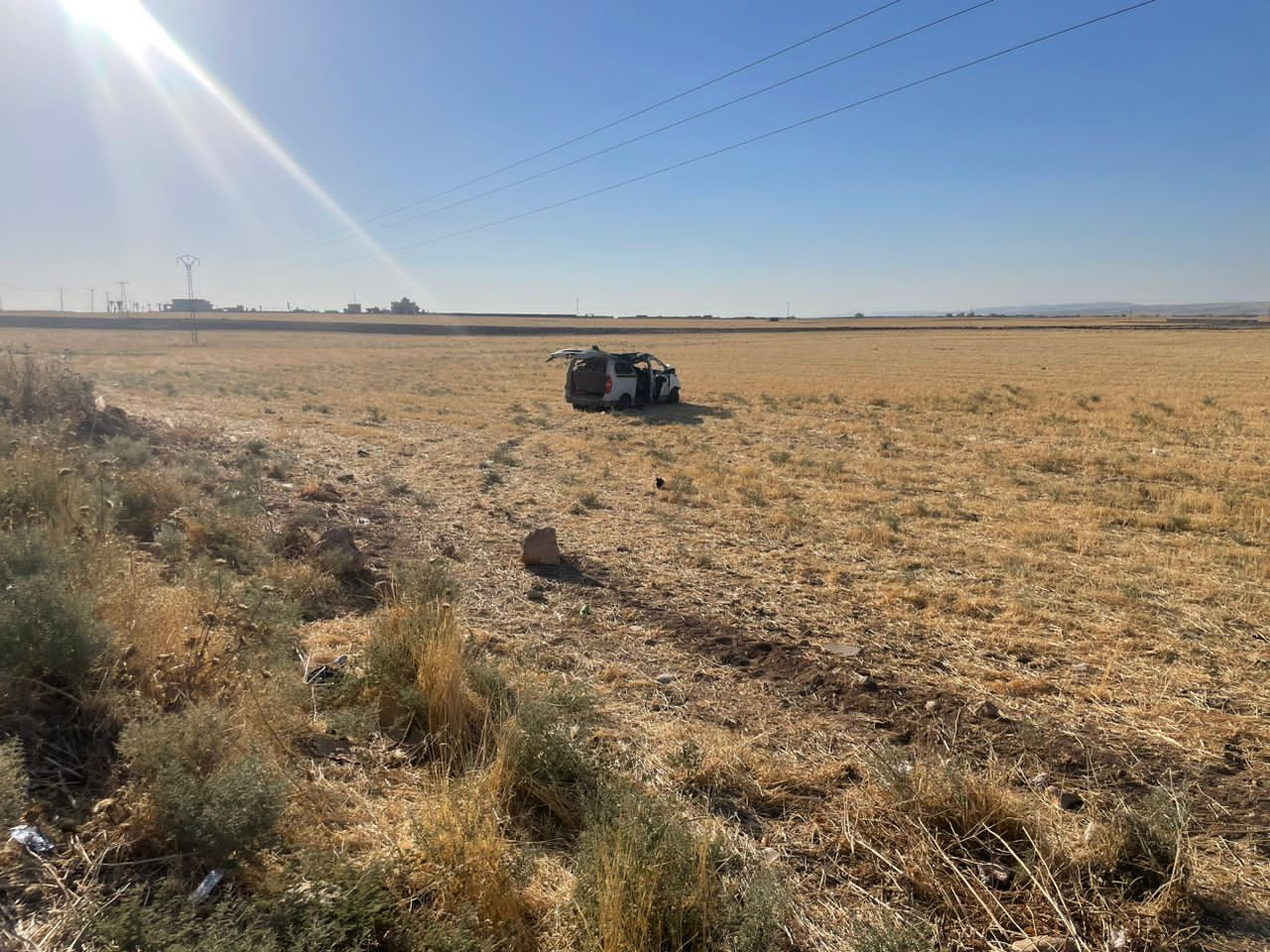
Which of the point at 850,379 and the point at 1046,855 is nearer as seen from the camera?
the point at 1046,855

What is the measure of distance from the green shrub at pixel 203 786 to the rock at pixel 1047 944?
9.93 ft

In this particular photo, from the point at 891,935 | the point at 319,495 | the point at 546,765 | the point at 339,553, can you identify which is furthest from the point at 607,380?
the point at 891,935

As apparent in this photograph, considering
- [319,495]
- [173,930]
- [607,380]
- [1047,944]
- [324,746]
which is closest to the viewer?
[173,930]

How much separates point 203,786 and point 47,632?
143cm

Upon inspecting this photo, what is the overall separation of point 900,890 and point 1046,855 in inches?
28.3

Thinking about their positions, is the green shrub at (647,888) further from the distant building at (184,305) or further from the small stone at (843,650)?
the distant building at (184,305)

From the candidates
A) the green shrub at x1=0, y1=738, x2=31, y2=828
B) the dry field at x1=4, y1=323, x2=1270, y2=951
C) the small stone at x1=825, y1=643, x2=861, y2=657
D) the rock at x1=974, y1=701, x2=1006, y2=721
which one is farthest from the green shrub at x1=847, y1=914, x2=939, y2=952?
the green shrub at x1=0, y1=738, x2=31, y2=828

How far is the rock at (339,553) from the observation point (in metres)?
7.07

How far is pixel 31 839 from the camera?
278 cm

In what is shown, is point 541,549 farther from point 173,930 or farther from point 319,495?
point 173,930

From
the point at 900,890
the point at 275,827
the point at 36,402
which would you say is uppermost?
the point at 36,402

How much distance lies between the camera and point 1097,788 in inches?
158

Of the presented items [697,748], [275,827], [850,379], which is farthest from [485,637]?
[850,379]

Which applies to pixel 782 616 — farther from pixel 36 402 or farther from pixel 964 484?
pixel 36 402
